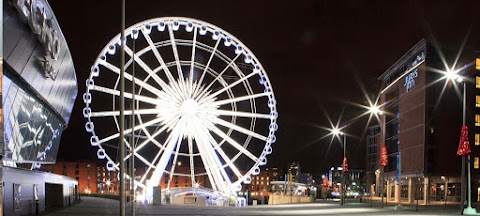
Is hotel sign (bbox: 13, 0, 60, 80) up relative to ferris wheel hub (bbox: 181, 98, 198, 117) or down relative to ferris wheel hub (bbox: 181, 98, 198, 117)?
up

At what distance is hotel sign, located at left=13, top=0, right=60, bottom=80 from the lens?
2092 centimetres

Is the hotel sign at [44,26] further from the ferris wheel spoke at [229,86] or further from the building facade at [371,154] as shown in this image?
the building facade at [371,154]

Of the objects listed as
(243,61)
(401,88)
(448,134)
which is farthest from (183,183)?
(243,61)

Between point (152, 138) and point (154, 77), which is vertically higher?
point (154, 77)

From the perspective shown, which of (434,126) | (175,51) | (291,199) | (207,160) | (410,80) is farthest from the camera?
(410,80)

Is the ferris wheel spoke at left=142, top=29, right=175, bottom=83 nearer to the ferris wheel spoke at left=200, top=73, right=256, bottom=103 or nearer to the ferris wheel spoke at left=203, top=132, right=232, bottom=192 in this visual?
the ferris wheel spoke at left=200, top=73, right=256, bottom=103

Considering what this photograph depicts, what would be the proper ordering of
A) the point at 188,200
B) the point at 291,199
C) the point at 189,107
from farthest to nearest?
the point at 291,199, the point at 188,200, the point at 189,107

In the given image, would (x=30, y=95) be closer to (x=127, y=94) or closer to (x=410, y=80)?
(x=127, y=94)

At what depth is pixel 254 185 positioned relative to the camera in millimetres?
195875

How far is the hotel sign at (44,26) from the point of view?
824 inches

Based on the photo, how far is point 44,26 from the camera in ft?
79.7

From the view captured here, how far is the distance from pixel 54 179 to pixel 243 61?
16639 millimetres

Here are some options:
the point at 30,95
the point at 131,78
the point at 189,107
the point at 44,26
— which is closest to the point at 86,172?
the point at 131,78

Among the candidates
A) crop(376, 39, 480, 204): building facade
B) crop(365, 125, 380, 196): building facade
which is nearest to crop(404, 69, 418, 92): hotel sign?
crop(376, 39, 480, 204): building facade
